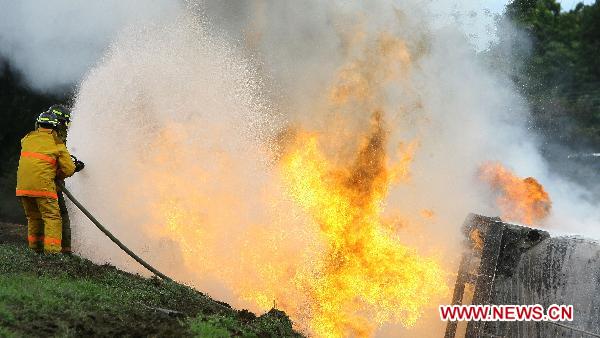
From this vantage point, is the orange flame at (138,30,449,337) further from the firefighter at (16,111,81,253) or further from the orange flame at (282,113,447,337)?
the firefighter at (16,111,81,253)

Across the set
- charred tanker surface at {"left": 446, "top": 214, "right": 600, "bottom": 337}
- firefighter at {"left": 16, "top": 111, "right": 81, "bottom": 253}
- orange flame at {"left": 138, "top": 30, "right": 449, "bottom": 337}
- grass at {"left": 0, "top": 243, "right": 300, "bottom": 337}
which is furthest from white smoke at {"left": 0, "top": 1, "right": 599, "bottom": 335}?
charred tanker surface at {"left": 446, "top": 214, "right": 600, "bottom": 337}

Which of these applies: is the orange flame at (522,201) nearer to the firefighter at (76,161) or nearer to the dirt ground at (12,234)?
the firefighter at (76,161)

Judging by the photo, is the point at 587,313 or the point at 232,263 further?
the point at 232,263

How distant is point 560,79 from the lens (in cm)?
2672

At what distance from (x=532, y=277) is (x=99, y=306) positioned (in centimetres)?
438

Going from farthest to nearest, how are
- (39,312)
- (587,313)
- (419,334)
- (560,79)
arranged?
(560,79) → (419,334) → (587,313) → (39,312)

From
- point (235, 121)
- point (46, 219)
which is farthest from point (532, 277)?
point (46, 219)

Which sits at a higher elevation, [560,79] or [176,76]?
[560,79]

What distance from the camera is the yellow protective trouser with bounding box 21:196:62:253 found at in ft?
26.2

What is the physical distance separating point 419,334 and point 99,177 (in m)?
5.33

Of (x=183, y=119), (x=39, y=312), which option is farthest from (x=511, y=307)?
(x=183, y=119)

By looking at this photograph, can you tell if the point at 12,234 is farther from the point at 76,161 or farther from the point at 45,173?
the point at 45,173

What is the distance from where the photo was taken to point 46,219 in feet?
26.3

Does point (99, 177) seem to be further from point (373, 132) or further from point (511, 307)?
point (511, 307)
